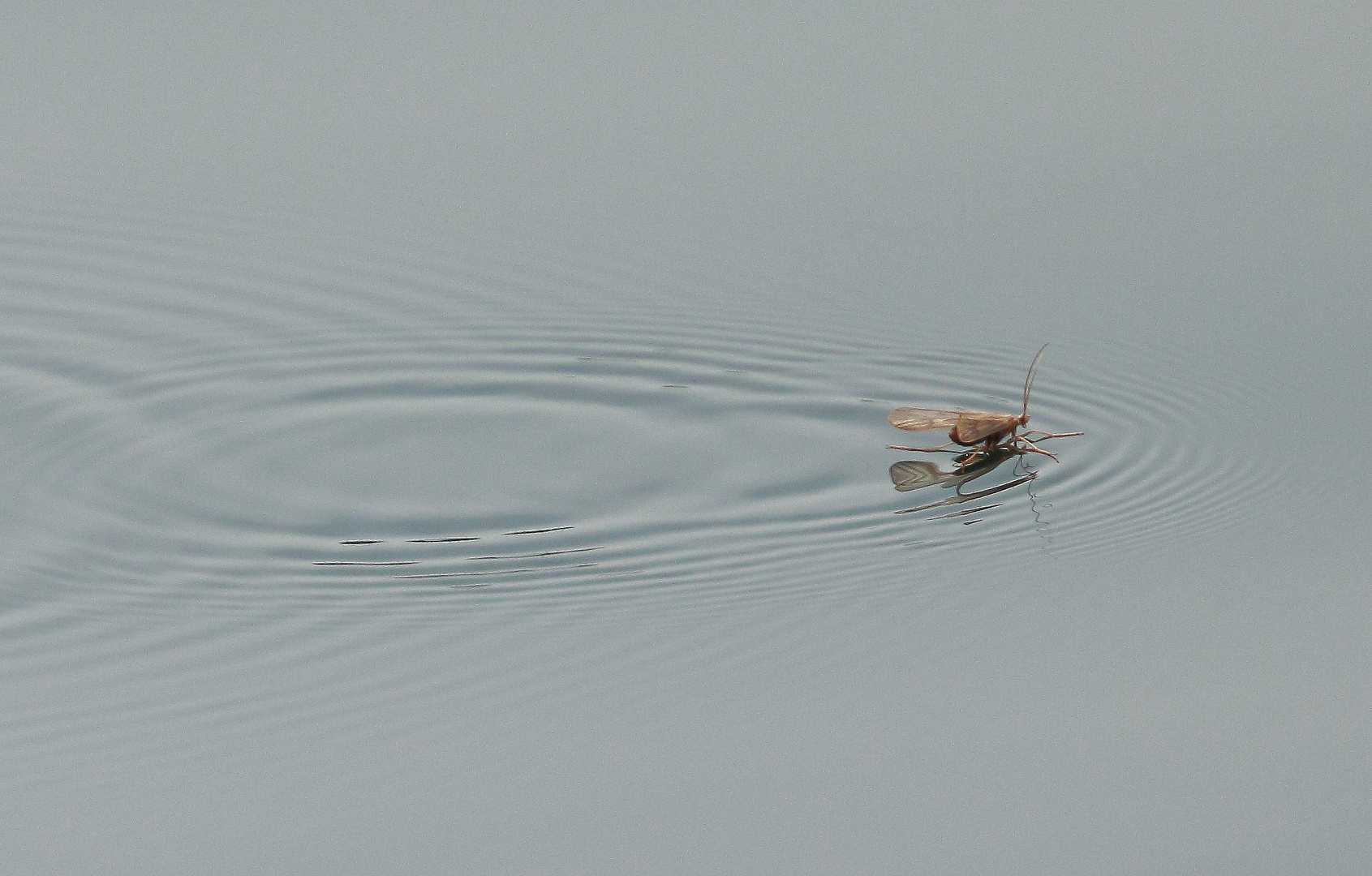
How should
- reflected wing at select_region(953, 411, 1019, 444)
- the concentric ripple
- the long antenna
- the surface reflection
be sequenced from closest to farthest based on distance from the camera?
the concentric ripple
the surface reflection
reflected wing at select_region(953, 411, 1019, 444)
the long antenna

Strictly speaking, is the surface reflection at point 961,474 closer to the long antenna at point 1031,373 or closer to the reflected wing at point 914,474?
the reflected wing at point 914,474

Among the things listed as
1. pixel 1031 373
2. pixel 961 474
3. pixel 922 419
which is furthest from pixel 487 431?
pixel 1031 373

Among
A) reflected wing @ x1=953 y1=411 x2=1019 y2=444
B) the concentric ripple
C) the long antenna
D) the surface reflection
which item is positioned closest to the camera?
the concentric ripple

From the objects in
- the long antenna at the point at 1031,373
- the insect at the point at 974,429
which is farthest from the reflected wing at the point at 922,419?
the long antenna at the point at 1031,373

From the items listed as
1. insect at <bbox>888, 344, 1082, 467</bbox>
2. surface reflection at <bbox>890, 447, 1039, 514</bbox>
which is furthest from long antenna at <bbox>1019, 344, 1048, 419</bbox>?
surface reflection at <bbox>890, 447, 1039, 514</bbox>

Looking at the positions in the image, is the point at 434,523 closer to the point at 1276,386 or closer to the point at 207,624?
the point at 207,624

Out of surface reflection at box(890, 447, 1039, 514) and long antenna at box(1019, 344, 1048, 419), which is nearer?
surface reflection at box(890, 447, 1039, 514)

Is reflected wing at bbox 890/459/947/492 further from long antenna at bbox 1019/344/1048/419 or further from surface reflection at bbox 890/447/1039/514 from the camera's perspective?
long antenna at bbox 1019/344/1048/419
